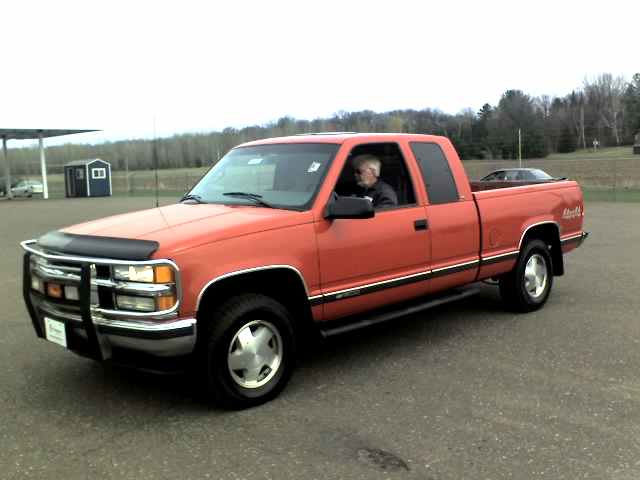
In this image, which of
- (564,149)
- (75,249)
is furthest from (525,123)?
(75,249)

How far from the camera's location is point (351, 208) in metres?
4.41

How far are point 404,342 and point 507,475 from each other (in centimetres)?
250

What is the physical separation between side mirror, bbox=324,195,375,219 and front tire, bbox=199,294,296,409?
2.60 feet

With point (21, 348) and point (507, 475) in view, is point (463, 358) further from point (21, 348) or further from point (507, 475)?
point (21, 348)

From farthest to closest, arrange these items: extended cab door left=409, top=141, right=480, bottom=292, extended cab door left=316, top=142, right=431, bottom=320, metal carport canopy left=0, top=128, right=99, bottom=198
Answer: metal carport canopy left=0, top=128, right=99, bottom=198 < extended cab door left=409, top=141, right=480, bottom=292 < extended cab door left=316, top=142, right=431, bottom=320

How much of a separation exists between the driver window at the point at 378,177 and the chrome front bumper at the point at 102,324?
5.97 feet

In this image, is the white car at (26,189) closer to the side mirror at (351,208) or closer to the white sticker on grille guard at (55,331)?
the white sticker on grille guard at (55,331)

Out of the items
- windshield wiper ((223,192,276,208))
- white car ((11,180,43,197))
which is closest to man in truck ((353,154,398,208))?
windshield wiper ((223,192,276,208))

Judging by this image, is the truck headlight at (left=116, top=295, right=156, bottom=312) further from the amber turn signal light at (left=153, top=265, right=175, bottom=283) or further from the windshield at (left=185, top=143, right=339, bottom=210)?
the windshield at (left=185, top=143, right=339, bottom=210)

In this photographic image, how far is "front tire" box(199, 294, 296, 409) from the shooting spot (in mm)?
4000

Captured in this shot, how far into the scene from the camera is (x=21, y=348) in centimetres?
566

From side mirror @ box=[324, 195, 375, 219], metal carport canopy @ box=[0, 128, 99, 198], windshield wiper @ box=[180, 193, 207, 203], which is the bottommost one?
side mirror @ box=[324, 195, 375, 219]

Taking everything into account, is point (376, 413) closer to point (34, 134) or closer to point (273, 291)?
point (273, 291)

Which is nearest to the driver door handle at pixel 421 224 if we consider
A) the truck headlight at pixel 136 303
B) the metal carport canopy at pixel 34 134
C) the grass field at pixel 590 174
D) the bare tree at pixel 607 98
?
the truck headlight at pixel 136 303
